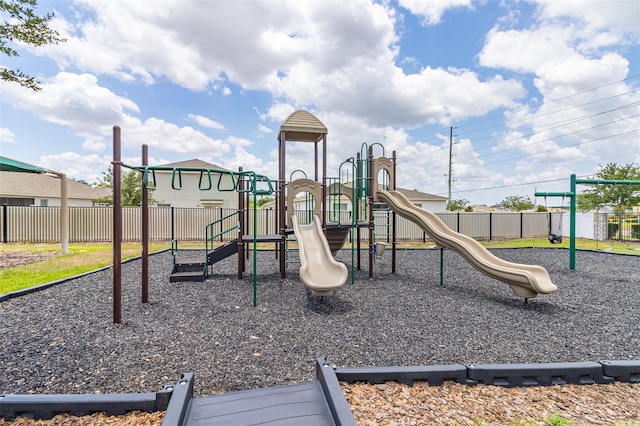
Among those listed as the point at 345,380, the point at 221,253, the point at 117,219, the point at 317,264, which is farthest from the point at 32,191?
the point at 345,380

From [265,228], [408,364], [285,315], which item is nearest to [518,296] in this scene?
[408,364]

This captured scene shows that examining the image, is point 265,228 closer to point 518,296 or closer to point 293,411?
point 518,296

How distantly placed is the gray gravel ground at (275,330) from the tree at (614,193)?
51.4 ft

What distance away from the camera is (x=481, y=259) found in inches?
229

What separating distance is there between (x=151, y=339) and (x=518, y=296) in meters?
5.74

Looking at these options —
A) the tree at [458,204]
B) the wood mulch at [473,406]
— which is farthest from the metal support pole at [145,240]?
the tree at [458,204]

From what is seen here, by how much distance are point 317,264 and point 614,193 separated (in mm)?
A: 21128

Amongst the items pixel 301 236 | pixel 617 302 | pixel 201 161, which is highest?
pixel 201 161

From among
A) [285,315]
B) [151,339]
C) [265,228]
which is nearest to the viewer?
[151,339]

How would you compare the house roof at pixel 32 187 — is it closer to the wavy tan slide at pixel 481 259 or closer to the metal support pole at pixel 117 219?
the metal support pole at pixel 117 219

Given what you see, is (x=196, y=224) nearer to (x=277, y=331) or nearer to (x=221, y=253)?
(x=221, y=253)

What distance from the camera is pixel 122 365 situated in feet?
9.36

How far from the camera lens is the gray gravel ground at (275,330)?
9.14 feet

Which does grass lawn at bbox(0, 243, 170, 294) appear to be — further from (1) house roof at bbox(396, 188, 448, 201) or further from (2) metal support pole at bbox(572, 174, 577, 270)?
(1) house roof at bbox(396, 188, 448, 201)
